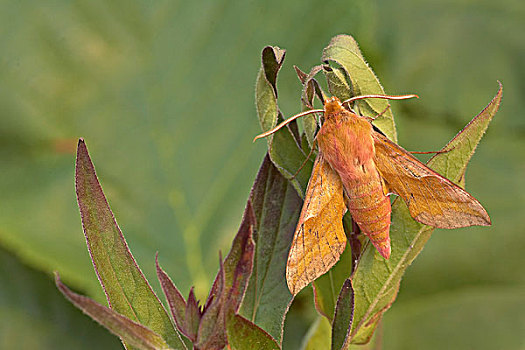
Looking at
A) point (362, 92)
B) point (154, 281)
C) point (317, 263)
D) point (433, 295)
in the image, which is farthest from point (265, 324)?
point (433, 295)

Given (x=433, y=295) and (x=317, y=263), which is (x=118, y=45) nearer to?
(x=317, y=263)

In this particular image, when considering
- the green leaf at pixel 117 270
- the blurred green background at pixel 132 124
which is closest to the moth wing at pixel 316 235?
the green leaf at pixel 117 270

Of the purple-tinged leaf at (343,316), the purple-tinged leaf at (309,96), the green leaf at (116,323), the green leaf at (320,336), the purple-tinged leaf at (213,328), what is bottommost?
the green leaf at (116,323)

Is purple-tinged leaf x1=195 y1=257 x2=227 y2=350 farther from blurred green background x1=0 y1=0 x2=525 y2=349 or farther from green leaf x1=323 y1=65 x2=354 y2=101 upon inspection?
blurred green background x1=0 y1=0 x2=525 y2=349

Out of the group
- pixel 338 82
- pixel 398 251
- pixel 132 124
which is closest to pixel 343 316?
pixel 398 251

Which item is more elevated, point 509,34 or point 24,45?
point 509,34

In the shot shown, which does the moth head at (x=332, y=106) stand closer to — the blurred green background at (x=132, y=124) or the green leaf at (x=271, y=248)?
the green leaf at (x=271, y=248)
